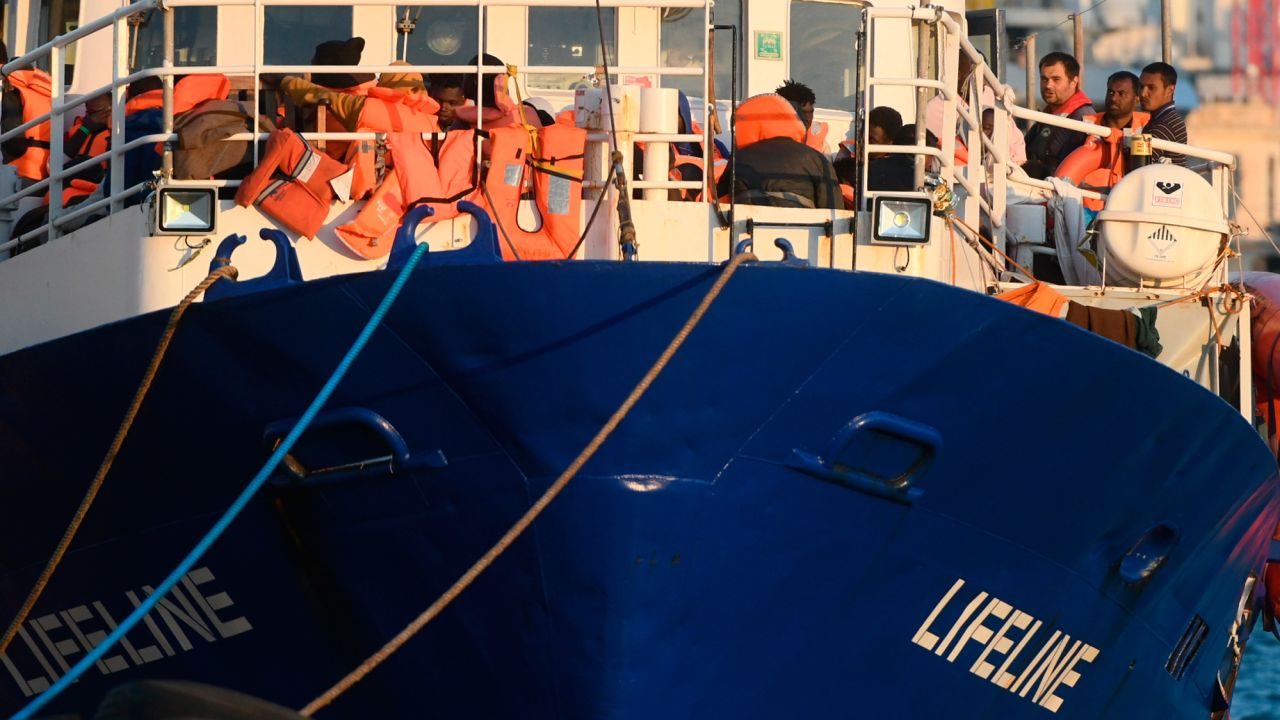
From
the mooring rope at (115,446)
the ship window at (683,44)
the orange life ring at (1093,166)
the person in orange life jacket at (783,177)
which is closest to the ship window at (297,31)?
the ship window at (683,44)

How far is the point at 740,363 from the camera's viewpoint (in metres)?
7.37

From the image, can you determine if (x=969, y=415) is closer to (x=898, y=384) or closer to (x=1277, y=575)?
(x=898, y=384)

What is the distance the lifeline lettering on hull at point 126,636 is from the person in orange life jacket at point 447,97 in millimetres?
2501

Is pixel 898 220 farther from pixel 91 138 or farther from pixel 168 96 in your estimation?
pixel 91 138

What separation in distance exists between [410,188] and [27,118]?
4020 mm

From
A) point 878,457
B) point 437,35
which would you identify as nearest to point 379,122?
point 437,35

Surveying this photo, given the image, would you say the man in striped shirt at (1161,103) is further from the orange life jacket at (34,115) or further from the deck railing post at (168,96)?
the deck railing post at (168,96)

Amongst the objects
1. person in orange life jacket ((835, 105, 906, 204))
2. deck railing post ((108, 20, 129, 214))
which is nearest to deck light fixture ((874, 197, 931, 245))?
person in orange life jacket ((835, 105, 906, 204))

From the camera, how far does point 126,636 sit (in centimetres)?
856

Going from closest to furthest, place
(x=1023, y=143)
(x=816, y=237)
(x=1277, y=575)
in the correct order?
(x=816, y=237)
(x=1277, y=575)
(x=1023, y=143)

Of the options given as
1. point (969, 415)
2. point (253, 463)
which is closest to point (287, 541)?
point (253, 463)

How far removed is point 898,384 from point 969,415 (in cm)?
35

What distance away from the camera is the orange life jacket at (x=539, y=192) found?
8.64 meters

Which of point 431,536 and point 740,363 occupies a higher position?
point 740,363
